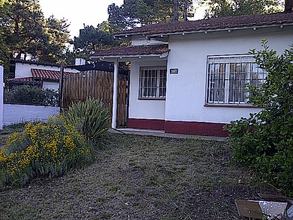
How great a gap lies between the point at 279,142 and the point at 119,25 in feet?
135

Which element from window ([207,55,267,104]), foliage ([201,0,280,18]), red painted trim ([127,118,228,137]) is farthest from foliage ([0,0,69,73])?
window ([207,55,267,104])

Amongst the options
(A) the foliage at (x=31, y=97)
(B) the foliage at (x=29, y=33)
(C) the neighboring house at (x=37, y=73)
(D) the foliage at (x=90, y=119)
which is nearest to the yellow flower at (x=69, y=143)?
(D) the foliage at (x=90, y=119)

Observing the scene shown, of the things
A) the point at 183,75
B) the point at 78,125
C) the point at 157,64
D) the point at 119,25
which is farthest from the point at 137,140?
the point at 119,25

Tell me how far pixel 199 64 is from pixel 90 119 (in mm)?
4339

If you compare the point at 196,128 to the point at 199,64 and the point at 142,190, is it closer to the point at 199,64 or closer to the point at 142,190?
the point at 199,64

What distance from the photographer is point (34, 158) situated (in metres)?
9.20

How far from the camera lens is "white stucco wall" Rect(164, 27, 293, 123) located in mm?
13172

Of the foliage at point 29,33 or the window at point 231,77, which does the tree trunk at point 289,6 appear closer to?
the window at point 231,77

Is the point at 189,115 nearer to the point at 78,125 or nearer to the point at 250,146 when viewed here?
the point at 78,125

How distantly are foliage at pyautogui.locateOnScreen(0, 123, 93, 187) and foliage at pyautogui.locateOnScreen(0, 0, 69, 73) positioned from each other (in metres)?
28.3

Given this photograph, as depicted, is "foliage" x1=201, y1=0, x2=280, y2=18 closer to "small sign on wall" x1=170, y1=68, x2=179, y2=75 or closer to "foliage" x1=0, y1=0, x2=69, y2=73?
"foliage" x1=0, y1=0, x2=69, y2=73

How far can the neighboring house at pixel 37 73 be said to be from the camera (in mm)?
32406

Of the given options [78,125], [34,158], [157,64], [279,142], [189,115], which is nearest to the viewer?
[279,142]

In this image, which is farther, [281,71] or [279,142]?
[281,71]
